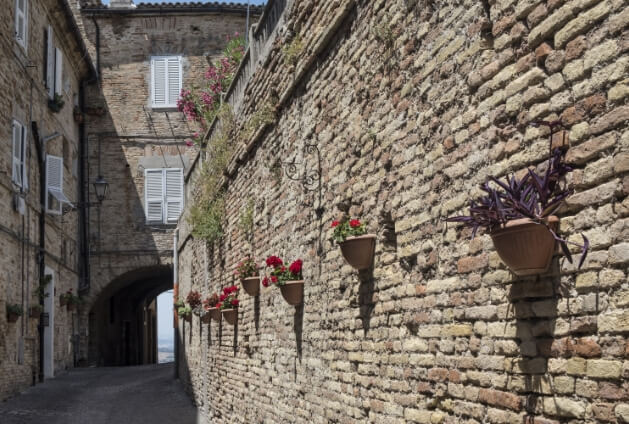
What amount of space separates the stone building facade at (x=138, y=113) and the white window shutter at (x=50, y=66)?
4688 mm

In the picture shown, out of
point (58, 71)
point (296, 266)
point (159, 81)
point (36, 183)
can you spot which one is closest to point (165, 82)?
point (159, 81)

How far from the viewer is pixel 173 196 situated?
81.4 feet

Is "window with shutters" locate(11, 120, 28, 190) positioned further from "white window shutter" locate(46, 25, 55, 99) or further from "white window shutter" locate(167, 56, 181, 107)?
"white window shutter" locate(167, 56, 181, 107)

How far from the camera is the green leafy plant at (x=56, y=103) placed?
1945cm

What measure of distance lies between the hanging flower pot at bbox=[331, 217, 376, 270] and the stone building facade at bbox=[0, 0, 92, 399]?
10.6 m

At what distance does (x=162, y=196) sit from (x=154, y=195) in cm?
25

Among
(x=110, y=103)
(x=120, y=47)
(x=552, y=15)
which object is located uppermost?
(x=120, y=47)

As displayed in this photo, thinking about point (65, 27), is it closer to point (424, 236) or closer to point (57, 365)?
point (57, 365)

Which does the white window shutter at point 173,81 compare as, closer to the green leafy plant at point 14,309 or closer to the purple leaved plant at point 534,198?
the green leafy plant at point 14,309

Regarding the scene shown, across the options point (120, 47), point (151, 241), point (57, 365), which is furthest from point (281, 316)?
point (120, 47)

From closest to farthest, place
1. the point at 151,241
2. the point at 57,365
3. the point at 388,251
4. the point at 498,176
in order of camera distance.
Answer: the point at 498,176 → the point at 388,251 → the point at 57,365 → the point at 151,241

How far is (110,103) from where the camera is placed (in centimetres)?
2492

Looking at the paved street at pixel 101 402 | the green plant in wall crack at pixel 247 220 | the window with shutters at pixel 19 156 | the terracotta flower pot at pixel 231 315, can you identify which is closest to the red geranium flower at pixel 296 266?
the green plant in wall crack at pixel 247 220

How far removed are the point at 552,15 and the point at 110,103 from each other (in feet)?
75.2
